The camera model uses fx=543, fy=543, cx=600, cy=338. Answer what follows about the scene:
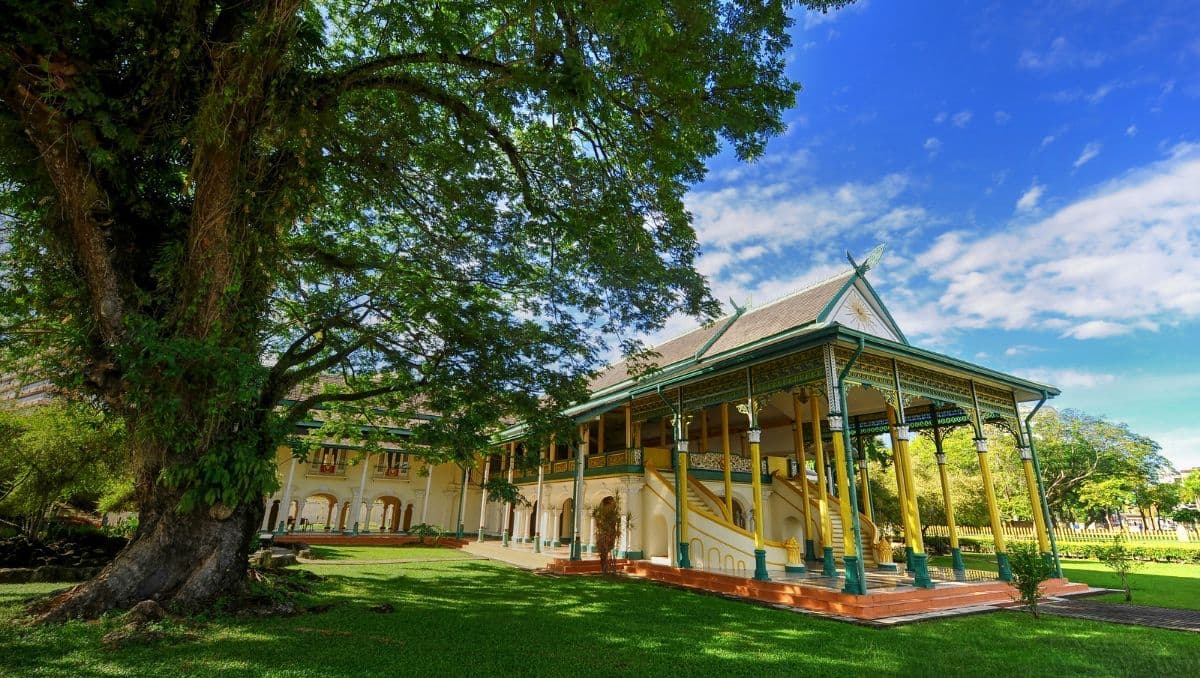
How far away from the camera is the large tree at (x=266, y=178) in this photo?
5.55 m

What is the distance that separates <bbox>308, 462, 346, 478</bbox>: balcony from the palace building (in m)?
1.01

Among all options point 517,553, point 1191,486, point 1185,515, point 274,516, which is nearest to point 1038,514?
point 517,553

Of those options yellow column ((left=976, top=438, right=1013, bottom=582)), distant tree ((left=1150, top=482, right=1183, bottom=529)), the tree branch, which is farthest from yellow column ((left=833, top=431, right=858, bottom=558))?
distant tree ((left=1150, top=482, right=1183, bottom=529))

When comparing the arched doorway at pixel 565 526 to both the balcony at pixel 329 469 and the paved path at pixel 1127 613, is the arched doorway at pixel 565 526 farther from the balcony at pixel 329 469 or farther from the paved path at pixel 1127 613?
the paved path at pixel 1127 613

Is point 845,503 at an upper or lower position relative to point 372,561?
upper

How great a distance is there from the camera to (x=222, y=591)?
6340mm

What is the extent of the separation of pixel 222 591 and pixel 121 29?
6.17m

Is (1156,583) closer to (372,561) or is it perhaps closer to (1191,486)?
(372,561)

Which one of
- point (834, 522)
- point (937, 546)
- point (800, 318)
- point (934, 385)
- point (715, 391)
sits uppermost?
point (800, 318)

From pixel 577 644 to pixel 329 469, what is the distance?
19138mm

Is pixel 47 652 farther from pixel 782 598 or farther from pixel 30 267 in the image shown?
pixel 782 598

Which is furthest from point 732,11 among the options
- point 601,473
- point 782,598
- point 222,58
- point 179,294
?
point 601,473

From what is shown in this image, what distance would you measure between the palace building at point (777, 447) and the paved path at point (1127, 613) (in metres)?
1.45

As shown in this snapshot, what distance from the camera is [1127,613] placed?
855 centimetres
